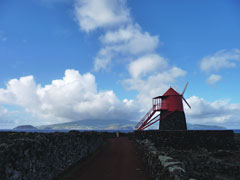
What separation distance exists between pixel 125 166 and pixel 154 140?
12.4m

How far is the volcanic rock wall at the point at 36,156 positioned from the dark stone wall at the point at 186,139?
14231 mm

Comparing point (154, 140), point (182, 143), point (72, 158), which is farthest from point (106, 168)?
point (182, 143)

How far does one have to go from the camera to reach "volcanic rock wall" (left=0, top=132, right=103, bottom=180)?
5.44 m

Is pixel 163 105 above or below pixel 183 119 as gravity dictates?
above

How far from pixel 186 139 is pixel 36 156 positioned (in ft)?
71.5

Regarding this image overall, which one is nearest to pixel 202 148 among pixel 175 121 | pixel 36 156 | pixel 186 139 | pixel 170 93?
pixel 186 139

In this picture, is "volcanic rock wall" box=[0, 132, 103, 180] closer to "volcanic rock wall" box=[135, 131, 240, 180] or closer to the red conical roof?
"volcanic rock wall" box=[135, 131, 240, 180]

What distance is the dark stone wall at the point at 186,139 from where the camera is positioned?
920 inches

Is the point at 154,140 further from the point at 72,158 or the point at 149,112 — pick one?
the point at 72,158

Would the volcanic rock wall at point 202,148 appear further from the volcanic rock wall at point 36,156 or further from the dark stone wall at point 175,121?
the volcanic rock wall at point 36,156

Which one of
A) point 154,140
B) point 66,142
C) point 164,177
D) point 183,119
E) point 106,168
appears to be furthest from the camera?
point 183,119

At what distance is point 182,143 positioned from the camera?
23.5m

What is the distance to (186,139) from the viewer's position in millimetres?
23734

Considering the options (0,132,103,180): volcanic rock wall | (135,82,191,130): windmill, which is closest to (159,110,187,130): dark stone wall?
(135,82,191,130): windmill
